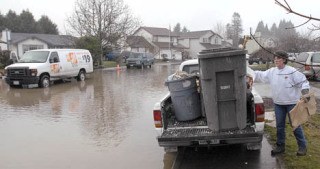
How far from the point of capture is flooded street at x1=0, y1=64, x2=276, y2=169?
623cm

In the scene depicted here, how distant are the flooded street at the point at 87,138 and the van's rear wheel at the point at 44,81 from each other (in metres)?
4.48

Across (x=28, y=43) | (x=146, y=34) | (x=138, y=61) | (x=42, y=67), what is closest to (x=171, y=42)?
(x=146, y=34)

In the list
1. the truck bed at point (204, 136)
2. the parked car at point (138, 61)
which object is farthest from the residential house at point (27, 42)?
the truck bed at point (204, 136)

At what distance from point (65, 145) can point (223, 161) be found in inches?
131

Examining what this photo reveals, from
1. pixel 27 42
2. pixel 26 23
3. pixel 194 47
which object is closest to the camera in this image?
pixel 27 42

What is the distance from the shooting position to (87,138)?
26.4ft

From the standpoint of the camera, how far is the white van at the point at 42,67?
18094mm

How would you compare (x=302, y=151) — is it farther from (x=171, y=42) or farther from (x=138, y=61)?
(x=171, y=42)

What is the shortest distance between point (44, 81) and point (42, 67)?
71 cm

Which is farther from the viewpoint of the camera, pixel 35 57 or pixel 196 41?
pixel 196 41

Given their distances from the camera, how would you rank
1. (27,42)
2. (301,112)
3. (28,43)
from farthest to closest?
1. (28,43)
2. (27,42)
3. (301,112)

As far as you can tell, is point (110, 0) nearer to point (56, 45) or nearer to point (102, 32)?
point (102, 32)

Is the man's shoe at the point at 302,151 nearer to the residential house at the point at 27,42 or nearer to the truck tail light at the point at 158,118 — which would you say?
the truck tail light at the point at 158,118

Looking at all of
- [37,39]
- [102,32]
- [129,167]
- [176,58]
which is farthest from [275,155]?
[176,58]
